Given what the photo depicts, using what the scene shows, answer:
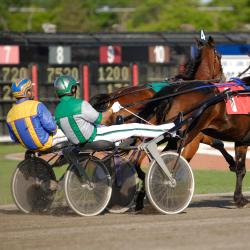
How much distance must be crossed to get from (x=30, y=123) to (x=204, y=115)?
2187mm

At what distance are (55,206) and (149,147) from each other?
5.37 ft

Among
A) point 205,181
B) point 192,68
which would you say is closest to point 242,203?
point 192,68

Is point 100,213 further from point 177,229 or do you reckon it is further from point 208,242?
point 208,242

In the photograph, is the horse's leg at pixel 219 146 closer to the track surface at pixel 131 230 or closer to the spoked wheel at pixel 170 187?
the track surface at pixel 131 230

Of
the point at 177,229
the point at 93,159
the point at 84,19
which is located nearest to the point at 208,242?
the point at 177,229

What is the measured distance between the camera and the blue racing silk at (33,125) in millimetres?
11430

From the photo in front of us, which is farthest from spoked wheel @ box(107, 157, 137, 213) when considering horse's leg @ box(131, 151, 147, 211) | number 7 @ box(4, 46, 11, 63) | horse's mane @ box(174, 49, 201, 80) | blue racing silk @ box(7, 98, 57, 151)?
number 7 @ box(4, 46, 11, 63)

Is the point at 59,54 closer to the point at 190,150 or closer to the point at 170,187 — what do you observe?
the point at 190,150

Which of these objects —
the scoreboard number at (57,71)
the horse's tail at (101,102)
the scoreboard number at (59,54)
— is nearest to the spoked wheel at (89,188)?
the horse's tail at (101,102)

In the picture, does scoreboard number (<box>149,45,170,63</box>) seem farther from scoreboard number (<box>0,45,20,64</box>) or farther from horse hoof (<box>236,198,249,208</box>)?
horse hoof (<box>236,198,249,208</box>)

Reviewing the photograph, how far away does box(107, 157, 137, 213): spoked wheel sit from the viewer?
11734mm

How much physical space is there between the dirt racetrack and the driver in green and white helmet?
93 centimetres

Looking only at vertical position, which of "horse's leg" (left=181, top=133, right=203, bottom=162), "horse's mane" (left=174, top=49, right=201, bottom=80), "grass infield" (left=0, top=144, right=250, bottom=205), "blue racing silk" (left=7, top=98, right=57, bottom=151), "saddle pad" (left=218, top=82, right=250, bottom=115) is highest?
"horse's mane" (left=174, top=49, right=201, bottom=80)

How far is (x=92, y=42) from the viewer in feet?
A: 90.0
